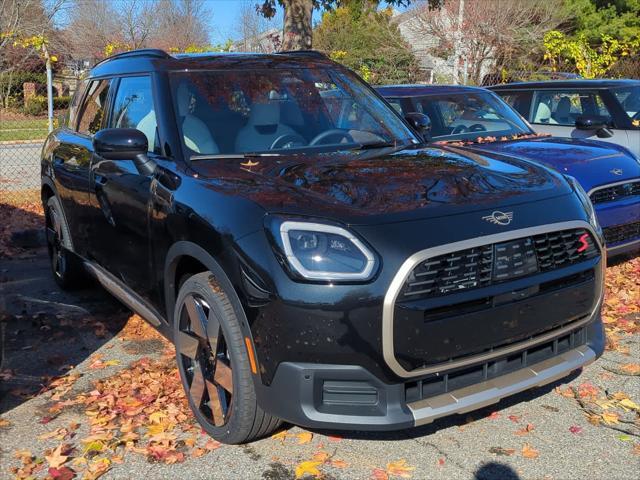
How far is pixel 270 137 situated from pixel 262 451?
1764 mm

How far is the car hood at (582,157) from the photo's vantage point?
5.64 m

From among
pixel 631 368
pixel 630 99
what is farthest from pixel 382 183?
pixel 630 99

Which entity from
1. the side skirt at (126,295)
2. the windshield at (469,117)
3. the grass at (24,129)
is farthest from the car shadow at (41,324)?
the grass at (24,129)

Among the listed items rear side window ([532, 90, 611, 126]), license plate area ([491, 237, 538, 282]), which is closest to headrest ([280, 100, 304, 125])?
license plate area ([491, 237, 538, 282])

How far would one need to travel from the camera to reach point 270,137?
416 centimetres

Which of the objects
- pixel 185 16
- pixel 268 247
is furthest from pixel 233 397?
pixel 185 16

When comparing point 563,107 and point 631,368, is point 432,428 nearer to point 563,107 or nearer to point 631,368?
point 631,368

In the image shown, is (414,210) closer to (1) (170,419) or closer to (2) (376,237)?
(2) (376,237)

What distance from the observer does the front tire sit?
3.11 metres

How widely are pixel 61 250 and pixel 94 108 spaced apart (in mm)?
1317

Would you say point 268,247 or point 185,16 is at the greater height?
point 185,16

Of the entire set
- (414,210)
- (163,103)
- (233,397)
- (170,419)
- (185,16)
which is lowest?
(170,419)

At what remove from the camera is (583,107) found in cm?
817

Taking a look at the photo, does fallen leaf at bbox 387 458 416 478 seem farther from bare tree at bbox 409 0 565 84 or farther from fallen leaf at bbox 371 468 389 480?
bare tree at bbox 409 0 565 84
